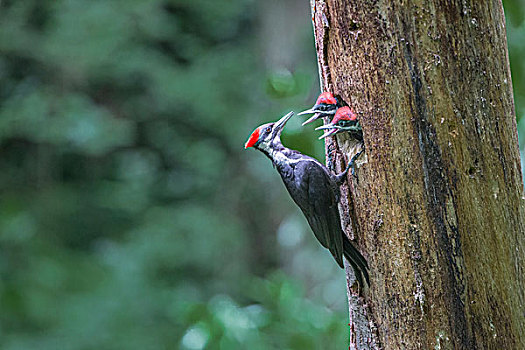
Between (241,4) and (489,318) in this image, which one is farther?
(241,4)

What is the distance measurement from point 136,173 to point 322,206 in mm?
3929

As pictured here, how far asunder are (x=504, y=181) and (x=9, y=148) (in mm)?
4537

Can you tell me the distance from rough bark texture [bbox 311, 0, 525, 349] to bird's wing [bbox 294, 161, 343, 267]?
130 millimetres

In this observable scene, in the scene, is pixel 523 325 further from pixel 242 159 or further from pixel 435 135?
pixel 242 159

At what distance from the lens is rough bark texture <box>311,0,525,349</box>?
1.20 m

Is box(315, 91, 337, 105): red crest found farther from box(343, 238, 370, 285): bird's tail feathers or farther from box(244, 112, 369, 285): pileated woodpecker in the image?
box(343, 238, 370, 285): bird's tail feathers

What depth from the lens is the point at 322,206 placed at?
4.58 feet

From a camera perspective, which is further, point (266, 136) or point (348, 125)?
point (266, 136)

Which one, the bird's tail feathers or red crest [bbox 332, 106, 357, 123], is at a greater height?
→ red crest [bbox 332, 106, 357, 123]

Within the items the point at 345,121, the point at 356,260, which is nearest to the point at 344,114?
the point at 345,121

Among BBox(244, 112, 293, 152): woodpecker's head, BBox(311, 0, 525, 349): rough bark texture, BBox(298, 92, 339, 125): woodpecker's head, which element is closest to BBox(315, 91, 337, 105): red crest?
BBox(298, 92, 339, 125): woodpecker's head

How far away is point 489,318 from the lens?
121 cm

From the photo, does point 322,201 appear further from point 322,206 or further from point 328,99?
point 328,99

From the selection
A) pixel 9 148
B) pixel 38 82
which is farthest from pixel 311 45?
pixel 9 148
